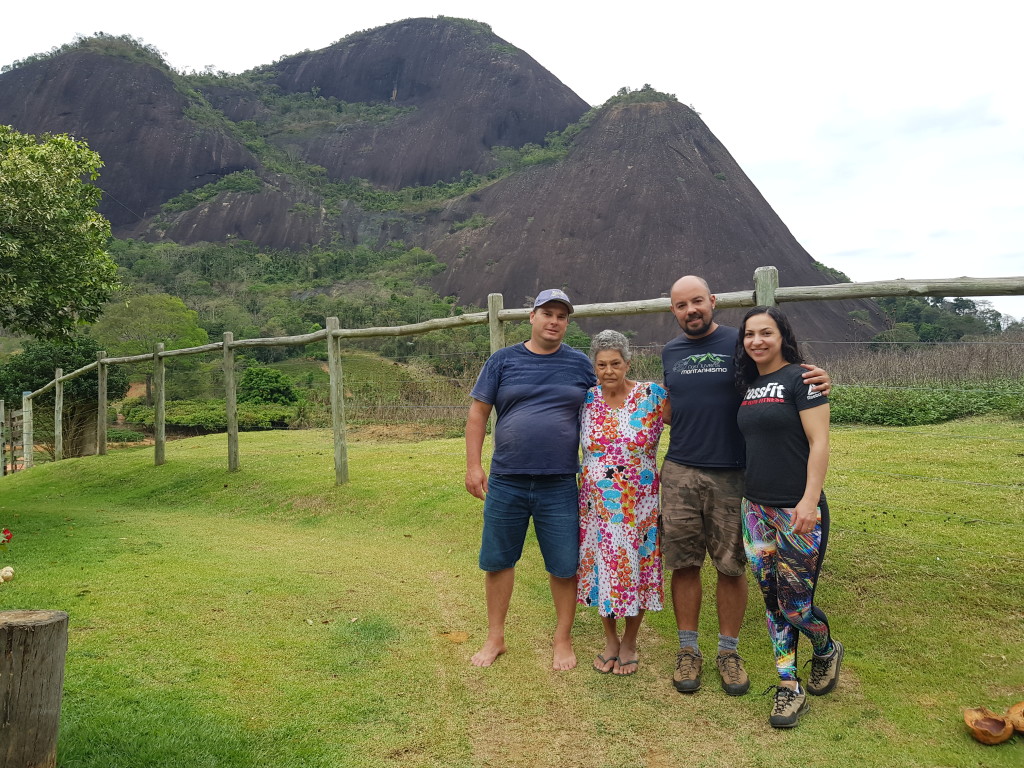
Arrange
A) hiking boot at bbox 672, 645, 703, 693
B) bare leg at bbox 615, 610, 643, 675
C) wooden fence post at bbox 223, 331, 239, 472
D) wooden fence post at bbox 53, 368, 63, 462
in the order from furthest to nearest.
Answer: wooden fence post at bbox 53, 368, 63, 462 → wooden fence post at bbox 223, 331, 239, 472 → bare leg at bbox 615, 610, 643, 675 → hiking boot at bbox 672, 645, 703, 693

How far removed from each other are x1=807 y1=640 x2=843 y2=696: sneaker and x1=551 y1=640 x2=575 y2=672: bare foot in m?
1.04

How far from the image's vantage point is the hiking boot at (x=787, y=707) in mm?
2703

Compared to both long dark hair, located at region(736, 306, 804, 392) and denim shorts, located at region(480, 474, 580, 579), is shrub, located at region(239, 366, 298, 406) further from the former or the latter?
long dark hair, located at region(736, 306, 804, 392)

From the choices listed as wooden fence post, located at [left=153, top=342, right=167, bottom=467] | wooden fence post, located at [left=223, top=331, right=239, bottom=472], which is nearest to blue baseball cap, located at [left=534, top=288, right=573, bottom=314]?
wooden fence post, located at [left=223, top=331, right=239, bottom=472]

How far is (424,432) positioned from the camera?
12359 mm

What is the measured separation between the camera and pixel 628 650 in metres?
3.27

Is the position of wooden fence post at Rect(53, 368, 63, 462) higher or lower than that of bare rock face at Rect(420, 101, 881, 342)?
lower

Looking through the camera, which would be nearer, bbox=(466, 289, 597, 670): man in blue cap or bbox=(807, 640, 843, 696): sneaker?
bbox=(807, 640, 843, 696): sneaker

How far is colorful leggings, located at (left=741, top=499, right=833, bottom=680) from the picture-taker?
269cm

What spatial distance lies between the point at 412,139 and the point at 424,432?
232 ft

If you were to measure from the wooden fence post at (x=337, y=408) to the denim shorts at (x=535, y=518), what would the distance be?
4.10m

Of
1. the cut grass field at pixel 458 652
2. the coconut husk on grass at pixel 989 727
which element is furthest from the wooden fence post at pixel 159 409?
the coconut husk on grass at pixel 989 727

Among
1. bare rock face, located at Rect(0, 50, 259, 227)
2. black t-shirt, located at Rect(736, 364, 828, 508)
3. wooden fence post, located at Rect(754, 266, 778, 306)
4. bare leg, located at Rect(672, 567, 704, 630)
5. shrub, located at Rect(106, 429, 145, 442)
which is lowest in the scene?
shrub, located at Rect(106, 429, 145, 442)

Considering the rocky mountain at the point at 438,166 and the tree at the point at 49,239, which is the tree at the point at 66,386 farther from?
the rocky mountain at the point at 438,166
